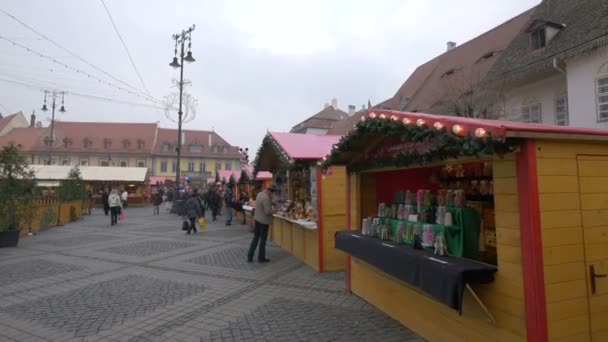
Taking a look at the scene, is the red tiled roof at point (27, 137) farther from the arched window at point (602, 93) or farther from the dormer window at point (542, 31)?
the arched window at point (602, 93)

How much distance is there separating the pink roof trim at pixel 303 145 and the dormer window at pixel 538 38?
11606mm

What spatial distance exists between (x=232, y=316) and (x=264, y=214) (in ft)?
10.9

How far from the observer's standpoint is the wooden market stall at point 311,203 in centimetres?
747

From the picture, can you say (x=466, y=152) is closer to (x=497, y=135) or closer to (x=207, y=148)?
(x=497, y=135)

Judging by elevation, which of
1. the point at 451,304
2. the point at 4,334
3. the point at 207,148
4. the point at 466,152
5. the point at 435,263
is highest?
the point at 207,148

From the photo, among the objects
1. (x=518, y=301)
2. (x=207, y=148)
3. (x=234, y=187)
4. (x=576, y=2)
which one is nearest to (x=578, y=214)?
(x=518, y=301)

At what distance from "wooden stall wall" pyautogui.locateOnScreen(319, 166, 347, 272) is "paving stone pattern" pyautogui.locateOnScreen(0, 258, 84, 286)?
212 inches

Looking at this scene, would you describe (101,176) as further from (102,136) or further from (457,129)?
(457,129)

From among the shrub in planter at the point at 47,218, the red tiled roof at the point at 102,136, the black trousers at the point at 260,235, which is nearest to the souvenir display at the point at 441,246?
the black trousers at the point at 260,235

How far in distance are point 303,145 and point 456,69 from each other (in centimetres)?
2138

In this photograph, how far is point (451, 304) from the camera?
9.96 ft

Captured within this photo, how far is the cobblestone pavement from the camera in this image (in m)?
4.40

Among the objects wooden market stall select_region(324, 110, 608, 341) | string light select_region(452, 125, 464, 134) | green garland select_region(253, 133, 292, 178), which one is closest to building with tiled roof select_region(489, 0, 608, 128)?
green garland select_region(253, 133, 292, 178)

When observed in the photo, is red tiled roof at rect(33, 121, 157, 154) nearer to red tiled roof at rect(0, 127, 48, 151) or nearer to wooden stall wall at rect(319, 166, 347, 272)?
red tiled roof at rect(0, 127, 48, 151)
